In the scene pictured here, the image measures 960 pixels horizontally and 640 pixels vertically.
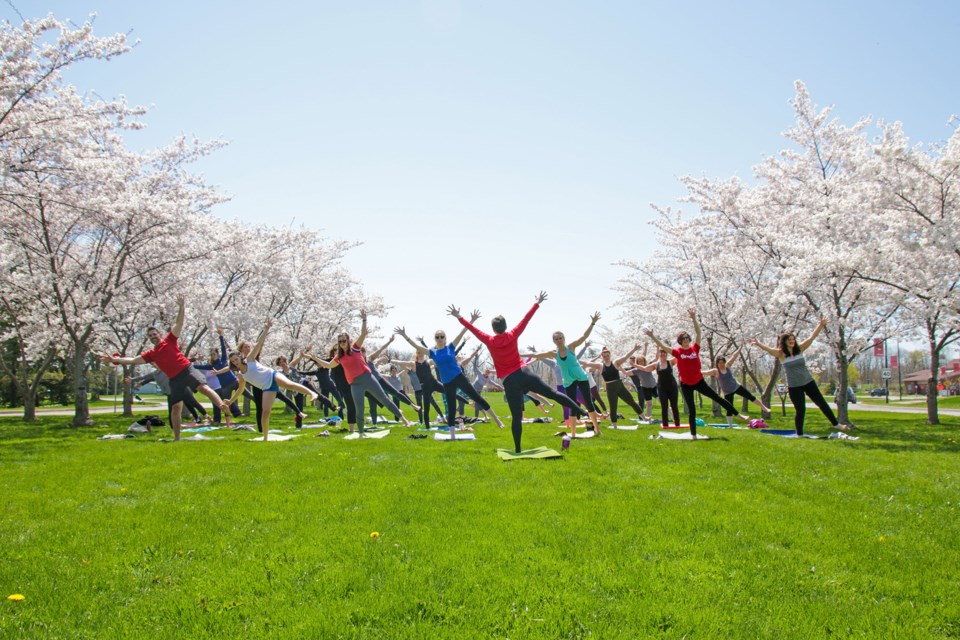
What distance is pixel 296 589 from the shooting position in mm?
→ 3891

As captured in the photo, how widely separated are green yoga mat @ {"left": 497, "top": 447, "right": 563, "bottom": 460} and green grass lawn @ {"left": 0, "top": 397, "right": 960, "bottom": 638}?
0.69 meters

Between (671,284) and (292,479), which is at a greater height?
(671,284)

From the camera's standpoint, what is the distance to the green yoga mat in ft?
29.2

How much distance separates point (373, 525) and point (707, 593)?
2.83 metres

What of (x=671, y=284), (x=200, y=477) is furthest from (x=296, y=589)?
(x=671, y=284)

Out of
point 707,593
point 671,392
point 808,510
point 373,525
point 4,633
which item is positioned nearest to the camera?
point 4,633

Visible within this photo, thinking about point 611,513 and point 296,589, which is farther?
point 611,513

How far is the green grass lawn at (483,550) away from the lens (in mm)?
3477

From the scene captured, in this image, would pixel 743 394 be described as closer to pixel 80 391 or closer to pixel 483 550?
pixel 483 550

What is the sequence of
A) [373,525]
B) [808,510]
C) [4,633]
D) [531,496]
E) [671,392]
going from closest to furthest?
[4,633], [373,525], [808,510], [531,496], [671,392]

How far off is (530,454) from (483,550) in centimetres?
475

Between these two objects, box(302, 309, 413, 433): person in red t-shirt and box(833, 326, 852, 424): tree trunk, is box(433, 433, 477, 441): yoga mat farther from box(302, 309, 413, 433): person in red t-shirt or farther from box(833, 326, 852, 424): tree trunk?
box(833, 326, 852, 424): tree trunk

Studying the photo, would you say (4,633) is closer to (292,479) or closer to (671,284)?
(292,479)

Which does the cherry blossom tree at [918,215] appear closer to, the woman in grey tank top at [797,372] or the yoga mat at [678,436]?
the woman in grey tank top at [797,372]
